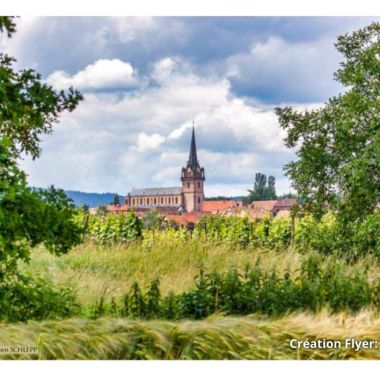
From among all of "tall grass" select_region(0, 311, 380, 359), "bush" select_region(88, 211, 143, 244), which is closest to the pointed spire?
"bush" select_region(88, 211, 143, 244)

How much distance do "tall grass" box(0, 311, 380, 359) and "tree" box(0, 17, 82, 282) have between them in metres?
0.60

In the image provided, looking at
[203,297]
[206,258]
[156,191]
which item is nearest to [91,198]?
[156,191]

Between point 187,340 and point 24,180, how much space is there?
171cm

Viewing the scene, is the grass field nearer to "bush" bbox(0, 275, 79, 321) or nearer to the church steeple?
"bush" bbox(0, 275, 79, 321)

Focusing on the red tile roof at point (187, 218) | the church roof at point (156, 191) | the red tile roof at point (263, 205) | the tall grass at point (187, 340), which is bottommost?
the tall grass at point (187, 340)

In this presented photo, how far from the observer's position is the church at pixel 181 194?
5789 mm

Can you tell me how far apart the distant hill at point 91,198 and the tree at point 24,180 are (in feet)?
1.30

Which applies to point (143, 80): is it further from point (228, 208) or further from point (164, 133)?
point (228, 208)

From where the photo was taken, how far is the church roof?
5.74m

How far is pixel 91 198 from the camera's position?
5863mm

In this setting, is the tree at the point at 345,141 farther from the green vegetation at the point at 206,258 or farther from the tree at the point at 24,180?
the tree at the point at 24,180

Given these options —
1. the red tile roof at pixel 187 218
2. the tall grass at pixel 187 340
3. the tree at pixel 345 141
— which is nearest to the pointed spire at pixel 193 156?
the red tile roof at pixel 187 218

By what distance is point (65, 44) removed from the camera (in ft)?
18.2

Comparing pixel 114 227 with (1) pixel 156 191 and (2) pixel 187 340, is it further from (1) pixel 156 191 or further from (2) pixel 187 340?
(2) pixel 187 340
